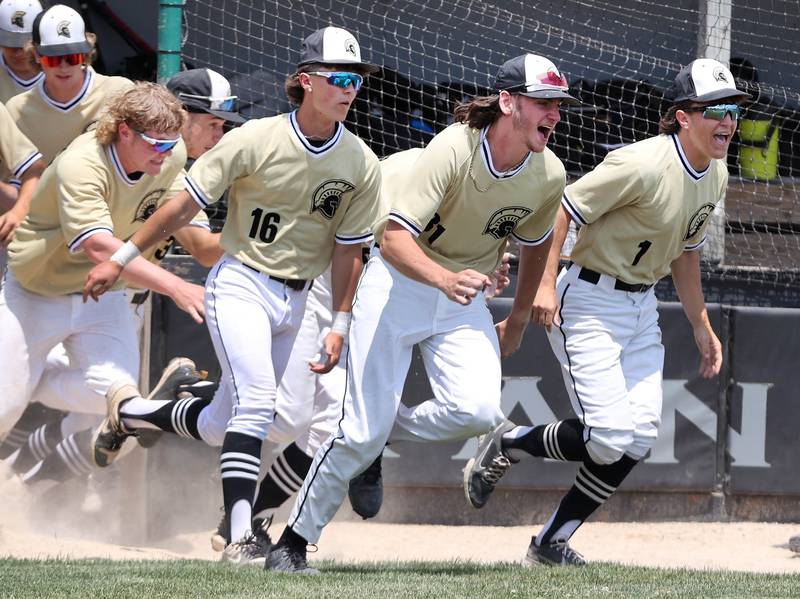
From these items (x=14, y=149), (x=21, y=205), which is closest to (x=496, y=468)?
(x=21, y=205)

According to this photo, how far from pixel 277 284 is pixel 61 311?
3.69 feet

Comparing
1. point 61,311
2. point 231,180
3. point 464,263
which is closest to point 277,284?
point 231,180

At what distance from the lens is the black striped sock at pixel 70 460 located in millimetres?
6109

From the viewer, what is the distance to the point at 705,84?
5078mm

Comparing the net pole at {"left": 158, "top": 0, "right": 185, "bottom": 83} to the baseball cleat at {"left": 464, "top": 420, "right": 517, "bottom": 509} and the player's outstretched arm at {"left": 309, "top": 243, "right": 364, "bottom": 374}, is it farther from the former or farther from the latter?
the baseball cleat at {"left": 464, "top": 420, "right": 517, "bottom": 509}

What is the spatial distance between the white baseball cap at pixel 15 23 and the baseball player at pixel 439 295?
8.27ft

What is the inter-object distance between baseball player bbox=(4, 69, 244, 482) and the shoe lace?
→ 1.44 meters

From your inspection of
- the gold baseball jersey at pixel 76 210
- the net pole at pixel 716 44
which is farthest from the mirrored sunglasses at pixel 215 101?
the net pole at pixel 716 44

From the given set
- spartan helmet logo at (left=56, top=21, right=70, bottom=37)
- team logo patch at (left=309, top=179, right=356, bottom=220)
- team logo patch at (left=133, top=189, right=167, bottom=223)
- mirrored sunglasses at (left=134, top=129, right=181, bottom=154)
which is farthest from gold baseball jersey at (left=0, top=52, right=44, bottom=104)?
team logo patch at (left=309, top=179, right=356, bottom=220)

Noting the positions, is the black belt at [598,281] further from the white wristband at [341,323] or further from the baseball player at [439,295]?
the white wristband at [341,323]

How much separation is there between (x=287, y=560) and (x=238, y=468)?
0.55 m

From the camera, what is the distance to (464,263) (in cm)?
465

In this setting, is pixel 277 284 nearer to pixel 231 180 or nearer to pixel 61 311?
pixel 231 180

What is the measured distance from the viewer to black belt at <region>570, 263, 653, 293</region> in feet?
16.9
